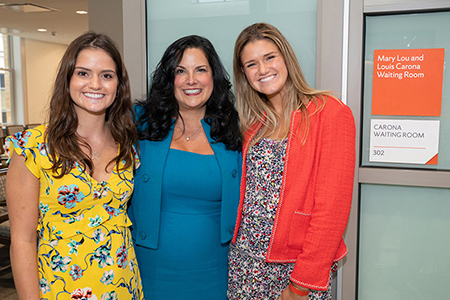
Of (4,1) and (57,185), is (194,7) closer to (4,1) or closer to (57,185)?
(57,185)

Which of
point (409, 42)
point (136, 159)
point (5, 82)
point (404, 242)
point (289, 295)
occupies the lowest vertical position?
point (289, 295)

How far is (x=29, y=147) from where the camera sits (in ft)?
4.22

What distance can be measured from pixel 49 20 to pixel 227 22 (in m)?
8.08

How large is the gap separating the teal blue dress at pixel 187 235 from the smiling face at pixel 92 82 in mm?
409

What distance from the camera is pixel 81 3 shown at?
6.73 meters

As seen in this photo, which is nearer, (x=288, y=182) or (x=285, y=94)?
(x=288, y=182)

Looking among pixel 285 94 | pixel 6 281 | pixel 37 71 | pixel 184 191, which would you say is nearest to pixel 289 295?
pixel 184 191

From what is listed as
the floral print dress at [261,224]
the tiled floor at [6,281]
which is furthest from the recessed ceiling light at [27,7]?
the floral print dress at [261,224]

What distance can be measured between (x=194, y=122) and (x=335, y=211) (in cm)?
82

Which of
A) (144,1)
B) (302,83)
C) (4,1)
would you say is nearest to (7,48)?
(4,1)

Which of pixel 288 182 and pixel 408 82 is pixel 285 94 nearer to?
pixel 288 182

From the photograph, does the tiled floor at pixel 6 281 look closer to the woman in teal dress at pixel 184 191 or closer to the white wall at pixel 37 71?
the woman in teal dress at pixel 184 191

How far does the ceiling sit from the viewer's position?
6750 mm

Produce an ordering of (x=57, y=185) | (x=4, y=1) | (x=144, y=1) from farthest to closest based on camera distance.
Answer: (x=4, y=1), (x=144, y=1), (x=57, y=185)
